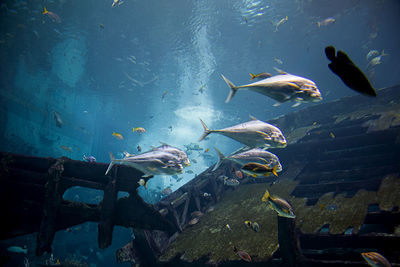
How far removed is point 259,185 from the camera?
19.8 ft

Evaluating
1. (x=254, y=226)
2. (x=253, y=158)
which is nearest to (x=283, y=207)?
(x=254, y=226)

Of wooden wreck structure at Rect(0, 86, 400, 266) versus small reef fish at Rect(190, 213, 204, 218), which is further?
small reef fish at Rect(190, 213, 204, 218)

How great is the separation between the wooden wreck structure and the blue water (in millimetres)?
10537

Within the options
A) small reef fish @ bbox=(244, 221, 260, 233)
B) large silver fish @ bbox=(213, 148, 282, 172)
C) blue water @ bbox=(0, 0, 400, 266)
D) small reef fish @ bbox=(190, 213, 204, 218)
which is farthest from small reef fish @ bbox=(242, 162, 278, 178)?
blue water @ bbox=(0, 0, 400, 266)

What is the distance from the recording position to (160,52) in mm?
19047

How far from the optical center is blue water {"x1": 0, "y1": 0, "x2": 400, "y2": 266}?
15.2 metres

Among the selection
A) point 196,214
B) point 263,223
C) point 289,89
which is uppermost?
point 289,89

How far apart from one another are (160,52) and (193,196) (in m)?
17.3

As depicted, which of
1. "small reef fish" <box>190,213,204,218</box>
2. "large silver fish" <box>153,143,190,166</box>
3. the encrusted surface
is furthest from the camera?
"small reef fish" <box>190,213,204,218</box>

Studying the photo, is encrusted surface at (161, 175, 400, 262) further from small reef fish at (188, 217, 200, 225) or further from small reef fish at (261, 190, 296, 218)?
small reef fish at (261, 190, 296, 218)

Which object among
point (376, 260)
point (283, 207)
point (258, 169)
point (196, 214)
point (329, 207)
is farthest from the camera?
point (196, 214)

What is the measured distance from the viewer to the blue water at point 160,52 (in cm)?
1525

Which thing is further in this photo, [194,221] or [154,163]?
[194,221]

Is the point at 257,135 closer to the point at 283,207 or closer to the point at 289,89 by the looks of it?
the point at 289,89
